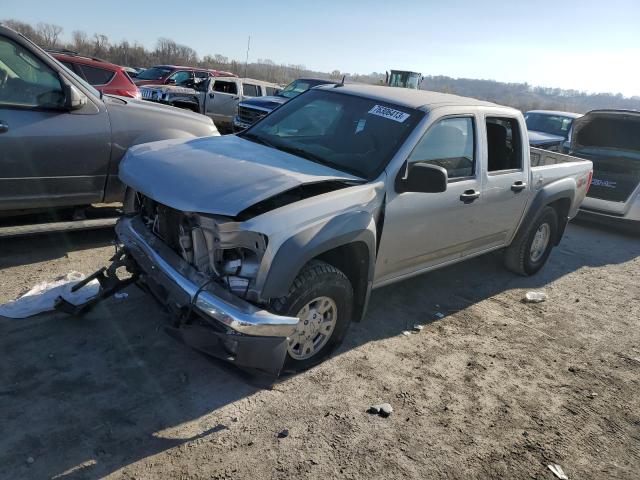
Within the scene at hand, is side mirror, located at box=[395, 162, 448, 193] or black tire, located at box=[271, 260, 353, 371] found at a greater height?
side mirror, located at box=[395, 162, 448, 193]

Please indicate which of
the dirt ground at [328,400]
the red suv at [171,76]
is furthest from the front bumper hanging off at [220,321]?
the red suv at [171,76]

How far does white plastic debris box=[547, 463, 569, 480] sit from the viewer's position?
9.80 ft

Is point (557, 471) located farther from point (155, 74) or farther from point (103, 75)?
point (155, 74)

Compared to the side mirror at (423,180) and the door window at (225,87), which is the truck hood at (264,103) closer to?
the door window at (225,87)

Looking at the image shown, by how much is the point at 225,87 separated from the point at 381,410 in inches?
568

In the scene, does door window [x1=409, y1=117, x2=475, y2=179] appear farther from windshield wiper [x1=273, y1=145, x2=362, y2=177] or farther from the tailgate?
the tailgate

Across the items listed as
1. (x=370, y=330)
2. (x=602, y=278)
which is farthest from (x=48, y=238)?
(x=602, y=278)

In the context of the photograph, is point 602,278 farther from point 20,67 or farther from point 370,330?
point 20,67

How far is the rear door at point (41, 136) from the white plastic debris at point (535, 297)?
4684 mm

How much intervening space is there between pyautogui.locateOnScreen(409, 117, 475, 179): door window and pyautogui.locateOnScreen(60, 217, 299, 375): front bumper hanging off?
1751mm

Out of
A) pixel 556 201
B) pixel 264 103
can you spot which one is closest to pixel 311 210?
pixel 556 201

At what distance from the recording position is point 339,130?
4.13m

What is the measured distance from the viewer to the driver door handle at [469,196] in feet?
14.0

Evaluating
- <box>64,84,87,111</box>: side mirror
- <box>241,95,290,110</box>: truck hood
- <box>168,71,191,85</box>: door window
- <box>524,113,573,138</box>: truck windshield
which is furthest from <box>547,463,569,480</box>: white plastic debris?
<box>168,71,191,85</box>: door window
